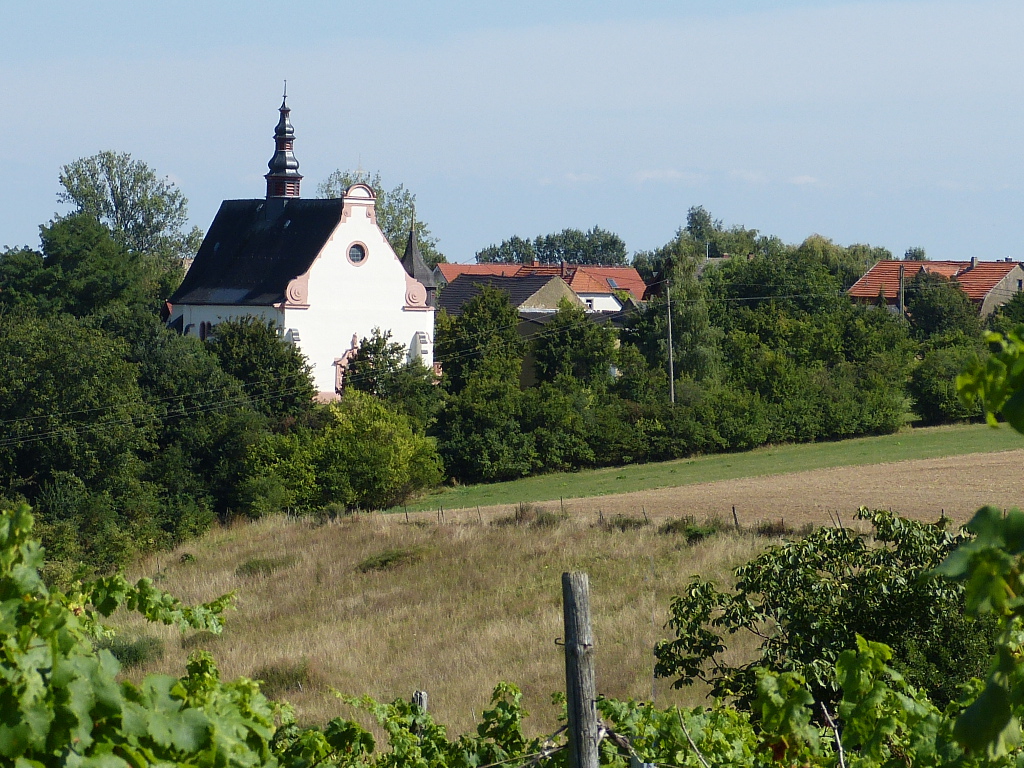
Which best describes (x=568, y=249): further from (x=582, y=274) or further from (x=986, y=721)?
(x=986, y=721)

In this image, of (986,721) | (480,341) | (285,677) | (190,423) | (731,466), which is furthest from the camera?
(480,341)

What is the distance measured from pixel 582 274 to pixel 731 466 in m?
41.9

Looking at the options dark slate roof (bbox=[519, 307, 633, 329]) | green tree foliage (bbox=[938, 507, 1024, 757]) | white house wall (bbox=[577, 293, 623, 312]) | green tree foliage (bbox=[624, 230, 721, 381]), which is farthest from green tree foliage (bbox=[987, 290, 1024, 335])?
green tree foliage (bbox=[938, 507, 1024, 757])

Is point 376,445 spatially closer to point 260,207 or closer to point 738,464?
point 738,464

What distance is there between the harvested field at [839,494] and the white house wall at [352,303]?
1647cm

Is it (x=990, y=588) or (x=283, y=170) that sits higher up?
(x=283, y=170)

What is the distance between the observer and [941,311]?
216 ft

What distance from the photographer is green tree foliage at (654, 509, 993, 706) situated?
9781 millimetres

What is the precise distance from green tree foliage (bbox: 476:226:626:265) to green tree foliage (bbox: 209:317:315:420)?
112593 mm

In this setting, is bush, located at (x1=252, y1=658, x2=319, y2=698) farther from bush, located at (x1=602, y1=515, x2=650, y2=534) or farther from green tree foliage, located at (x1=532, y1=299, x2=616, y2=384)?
green tree foliage, located at (x1=532, y1=299, x2=616, y2=384)

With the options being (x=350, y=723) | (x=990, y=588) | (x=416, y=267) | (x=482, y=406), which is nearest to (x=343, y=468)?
(x=482, y=406)

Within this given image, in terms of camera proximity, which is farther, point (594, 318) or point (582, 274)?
point (582, 274)

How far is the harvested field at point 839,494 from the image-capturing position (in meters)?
30.1

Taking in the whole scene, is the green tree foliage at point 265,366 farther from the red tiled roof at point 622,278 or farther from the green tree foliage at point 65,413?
the red tiled roof at point 622,278
